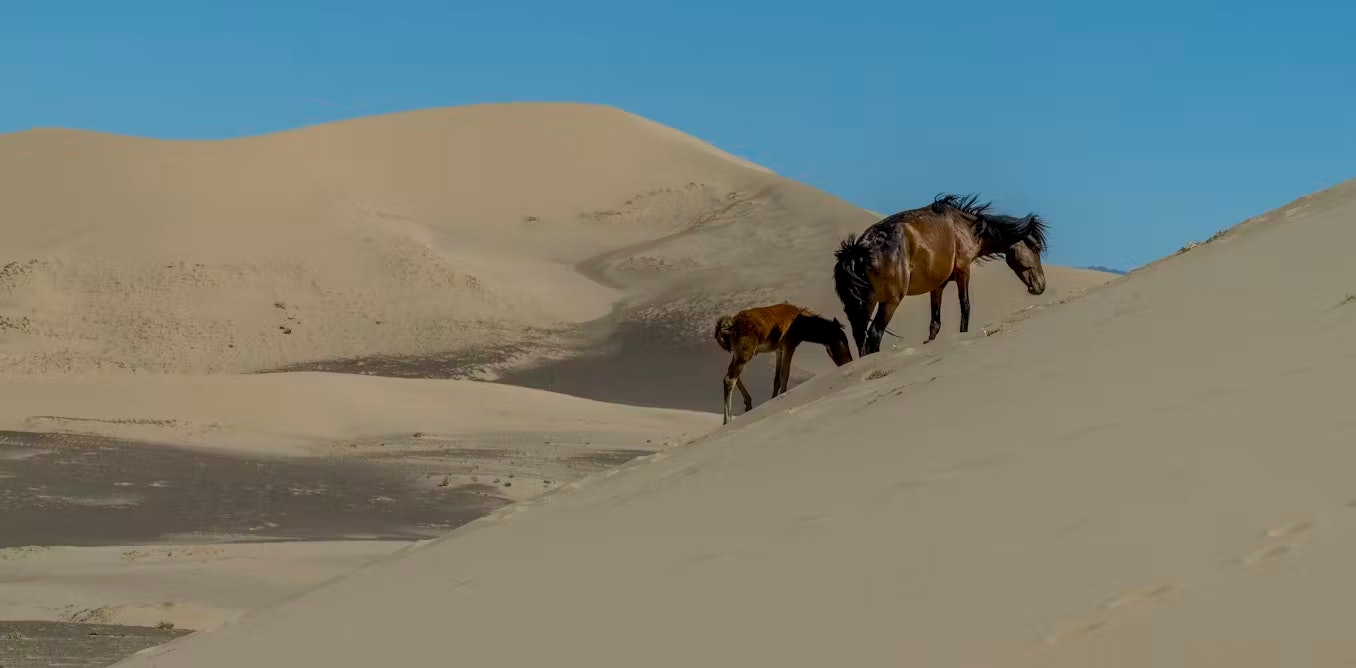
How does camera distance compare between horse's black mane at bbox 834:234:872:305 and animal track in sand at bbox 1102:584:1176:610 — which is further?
horse's black mane at bbox 834:234:872:305

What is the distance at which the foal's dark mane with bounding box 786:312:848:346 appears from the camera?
1766 centimetres

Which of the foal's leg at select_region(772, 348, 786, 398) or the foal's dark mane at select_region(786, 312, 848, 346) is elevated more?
the foal's dark mane at select_region(786, 312, 848, 346)

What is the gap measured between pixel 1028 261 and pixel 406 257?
45.7 meters

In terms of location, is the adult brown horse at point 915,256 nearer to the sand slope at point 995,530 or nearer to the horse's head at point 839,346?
the horse's head at point 839,346

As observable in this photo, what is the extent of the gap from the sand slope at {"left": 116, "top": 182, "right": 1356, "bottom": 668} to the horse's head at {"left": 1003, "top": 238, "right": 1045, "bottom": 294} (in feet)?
20.3

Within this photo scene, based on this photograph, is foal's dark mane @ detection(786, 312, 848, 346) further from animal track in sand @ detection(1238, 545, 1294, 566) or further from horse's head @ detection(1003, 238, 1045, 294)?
animal track in sand @ detection(1238, 545, 1294, 566)

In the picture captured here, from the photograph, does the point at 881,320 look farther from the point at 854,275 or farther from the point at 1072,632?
the point at 1072,632

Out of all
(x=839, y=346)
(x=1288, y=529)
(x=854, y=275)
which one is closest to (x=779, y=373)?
(x=839, y=346)

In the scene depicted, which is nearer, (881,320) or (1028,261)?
(881,320)

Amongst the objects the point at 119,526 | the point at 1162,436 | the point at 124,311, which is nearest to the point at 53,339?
the point at 124,311

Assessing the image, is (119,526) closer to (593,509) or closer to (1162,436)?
(593,509)

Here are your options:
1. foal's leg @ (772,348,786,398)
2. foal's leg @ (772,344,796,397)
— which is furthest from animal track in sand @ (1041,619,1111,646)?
foal's leg @ (772,344,796,397)

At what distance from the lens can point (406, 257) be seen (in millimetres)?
59438

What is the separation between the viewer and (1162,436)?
595 cm
